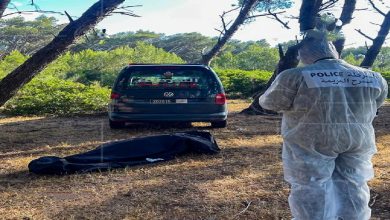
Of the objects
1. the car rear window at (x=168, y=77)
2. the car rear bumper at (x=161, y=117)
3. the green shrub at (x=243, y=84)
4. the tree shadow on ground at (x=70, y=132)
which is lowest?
the green shrub at (x=243, y=84)

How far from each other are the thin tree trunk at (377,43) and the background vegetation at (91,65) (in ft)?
1.57

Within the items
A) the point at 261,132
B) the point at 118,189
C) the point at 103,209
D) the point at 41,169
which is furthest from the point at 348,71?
the point at 261,132

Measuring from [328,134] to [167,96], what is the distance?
6.60 meters

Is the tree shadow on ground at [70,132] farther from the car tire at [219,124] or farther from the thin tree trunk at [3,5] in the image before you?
the thin tree trunk at [3,5]

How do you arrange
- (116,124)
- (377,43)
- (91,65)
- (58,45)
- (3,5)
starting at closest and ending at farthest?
(3,5), (58,45), (116,124), (377,43), (91,65)

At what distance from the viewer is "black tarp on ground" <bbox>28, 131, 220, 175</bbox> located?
20.1ft

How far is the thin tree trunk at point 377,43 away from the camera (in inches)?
615

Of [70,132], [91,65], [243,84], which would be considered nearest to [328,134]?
[70,132]

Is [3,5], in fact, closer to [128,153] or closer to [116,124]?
[128,153]

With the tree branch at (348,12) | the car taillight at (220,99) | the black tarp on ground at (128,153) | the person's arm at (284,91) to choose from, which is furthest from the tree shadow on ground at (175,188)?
the tree branch at (348,12)

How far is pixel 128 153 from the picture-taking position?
688 centimetres

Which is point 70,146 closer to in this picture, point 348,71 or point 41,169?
point 41,169

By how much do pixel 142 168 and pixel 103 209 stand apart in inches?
72.5

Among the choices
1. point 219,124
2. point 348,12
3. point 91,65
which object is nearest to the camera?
point 219,124
